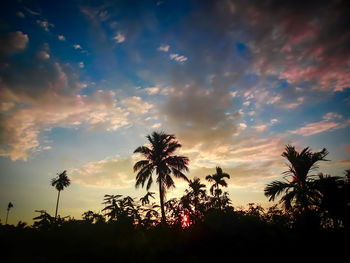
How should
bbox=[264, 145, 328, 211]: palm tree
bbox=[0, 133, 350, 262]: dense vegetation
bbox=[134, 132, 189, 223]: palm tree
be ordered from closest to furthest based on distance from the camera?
bbox=[0, 133, 350, 262]: dense vegetation
bbox=[264, 145, 328, 211]: palm tree
bbox=[134, 132, 189, 223]: palm tree

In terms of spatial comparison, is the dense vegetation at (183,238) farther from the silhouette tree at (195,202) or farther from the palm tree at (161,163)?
the palm tree at (161,163)

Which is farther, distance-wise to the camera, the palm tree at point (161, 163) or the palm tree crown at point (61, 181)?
the palm tree crown at point (61, 181)

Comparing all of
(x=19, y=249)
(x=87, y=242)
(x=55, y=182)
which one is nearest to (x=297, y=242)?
(x=87, y=242)

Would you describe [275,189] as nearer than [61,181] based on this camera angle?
Yes

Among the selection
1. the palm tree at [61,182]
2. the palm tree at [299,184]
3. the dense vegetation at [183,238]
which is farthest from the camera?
the palm tree at [61,182]

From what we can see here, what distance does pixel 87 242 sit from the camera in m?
6.94

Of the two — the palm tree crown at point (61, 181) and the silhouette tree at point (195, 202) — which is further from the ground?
the palm tree crown at point (61, 181)

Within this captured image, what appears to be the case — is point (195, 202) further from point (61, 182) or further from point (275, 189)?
point (61, 182)

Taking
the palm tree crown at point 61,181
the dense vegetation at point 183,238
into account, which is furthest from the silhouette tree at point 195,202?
the palm tree crown at point 61,181

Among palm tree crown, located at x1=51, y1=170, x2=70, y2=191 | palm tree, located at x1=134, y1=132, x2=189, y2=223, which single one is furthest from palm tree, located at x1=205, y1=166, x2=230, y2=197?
palm tree crown, located at x1=51, y1=170, x2=70, y2=191

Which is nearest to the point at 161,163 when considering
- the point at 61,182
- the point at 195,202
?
the point at 195,202

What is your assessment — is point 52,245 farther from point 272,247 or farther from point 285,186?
point 285,186

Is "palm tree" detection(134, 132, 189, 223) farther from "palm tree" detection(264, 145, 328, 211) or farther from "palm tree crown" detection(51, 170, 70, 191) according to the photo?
"palm tree crown" detection(51, 170, 70, 191)

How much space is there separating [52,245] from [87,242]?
110 centimetres
